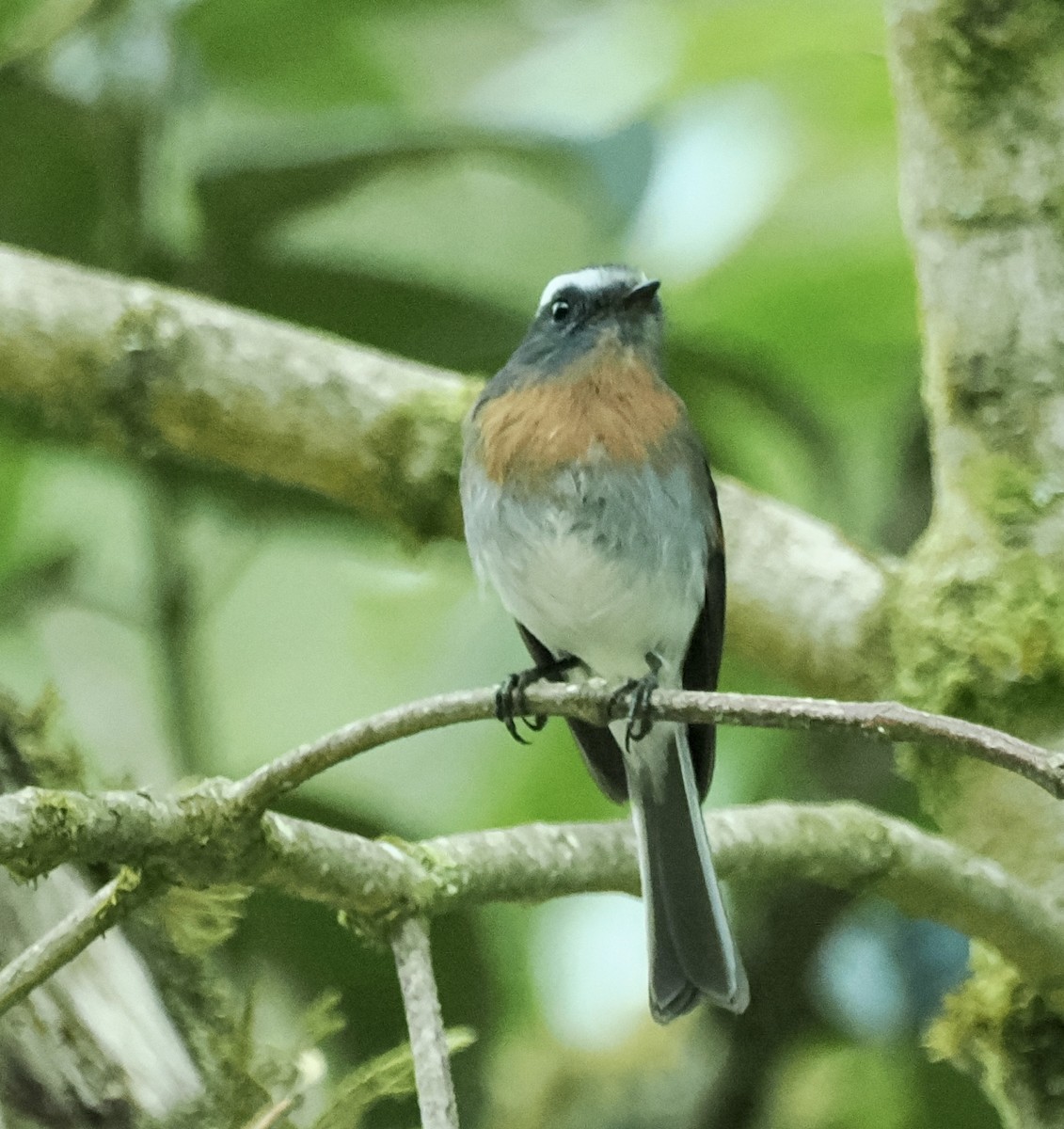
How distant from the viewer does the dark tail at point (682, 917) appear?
6.34ft

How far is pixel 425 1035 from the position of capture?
126cm

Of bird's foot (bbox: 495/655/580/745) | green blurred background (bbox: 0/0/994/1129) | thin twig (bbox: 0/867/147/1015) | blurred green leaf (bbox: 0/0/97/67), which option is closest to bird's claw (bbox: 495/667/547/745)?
bird's foot (bbox: 495/655/580/745)

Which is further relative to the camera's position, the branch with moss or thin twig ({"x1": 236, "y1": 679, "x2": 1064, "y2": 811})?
the branch with moss

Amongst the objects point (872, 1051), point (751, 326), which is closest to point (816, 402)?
point (751, 326)

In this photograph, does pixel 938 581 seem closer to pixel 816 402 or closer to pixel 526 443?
pixel 526 443

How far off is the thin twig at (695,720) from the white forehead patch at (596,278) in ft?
2.81

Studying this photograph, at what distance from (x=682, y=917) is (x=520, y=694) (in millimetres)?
457

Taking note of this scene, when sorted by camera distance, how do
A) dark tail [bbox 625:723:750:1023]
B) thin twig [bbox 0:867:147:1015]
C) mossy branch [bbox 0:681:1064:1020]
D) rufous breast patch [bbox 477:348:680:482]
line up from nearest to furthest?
mossy branch [bbox 0:681:1064:1020] < thin twig [bbox 0:867:147:1015] < dark tail [bbox 625:723:750:1023] < rufous breast patch [bbox 477:348:680:482]

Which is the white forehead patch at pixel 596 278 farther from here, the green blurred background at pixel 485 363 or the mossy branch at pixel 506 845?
the mossy branch at pixel 506 845

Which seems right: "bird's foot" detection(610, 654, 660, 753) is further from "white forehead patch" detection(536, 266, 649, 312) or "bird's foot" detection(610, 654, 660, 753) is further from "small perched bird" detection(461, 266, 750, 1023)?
"white forehead patch" detection(536, 266, 649, 312)

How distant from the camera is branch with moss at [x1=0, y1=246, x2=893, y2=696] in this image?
218cm

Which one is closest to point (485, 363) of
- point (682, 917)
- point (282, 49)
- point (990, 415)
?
point (282, 49)

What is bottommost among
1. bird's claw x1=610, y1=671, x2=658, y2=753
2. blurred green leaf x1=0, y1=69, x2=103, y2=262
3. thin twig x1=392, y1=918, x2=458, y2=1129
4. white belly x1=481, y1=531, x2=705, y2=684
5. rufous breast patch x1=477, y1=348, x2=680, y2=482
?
thin twig x1=392, y1=918, x2=458, y2=1129

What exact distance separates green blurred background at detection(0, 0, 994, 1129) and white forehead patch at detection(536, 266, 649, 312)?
585mm
